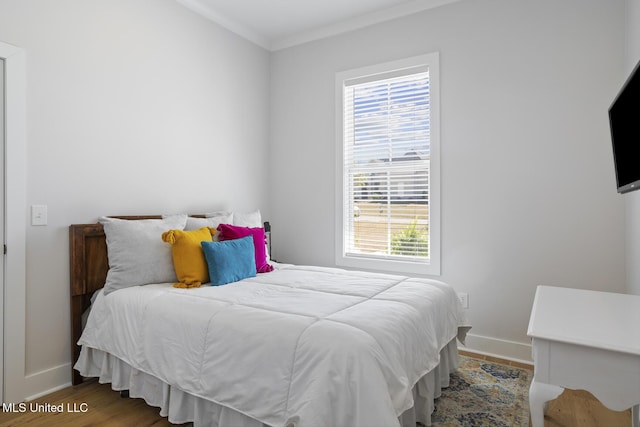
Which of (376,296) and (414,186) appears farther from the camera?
(414,186)

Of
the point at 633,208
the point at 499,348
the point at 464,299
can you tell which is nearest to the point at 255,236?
the point at 464,299

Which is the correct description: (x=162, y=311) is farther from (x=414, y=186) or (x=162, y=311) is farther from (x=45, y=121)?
(x=414, y=186)

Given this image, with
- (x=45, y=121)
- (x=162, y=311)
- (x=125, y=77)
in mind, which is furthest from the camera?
(x=125, y=77)

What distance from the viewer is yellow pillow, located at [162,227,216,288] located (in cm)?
249

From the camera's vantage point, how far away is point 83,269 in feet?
8.23

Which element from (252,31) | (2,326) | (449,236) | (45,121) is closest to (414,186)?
(449,236)

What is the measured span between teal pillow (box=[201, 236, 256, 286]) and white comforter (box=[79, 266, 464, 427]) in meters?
0.10

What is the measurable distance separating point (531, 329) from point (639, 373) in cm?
31

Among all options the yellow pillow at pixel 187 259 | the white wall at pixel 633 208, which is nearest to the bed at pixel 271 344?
the yellow pillow at pixel 187 259

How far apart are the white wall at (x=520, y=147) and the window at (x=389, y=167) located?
118mm

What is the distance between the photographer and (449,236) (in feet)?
10.5

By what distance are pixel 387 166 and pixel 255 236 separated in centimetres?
139

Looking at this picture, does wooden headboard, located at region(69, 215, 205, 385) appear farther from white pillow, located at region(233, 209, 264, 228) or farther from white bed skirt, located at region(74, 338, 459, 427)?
white pillow, located at region(233, 209, 264, 228)

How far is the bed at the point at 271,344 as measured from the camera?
1474mm
